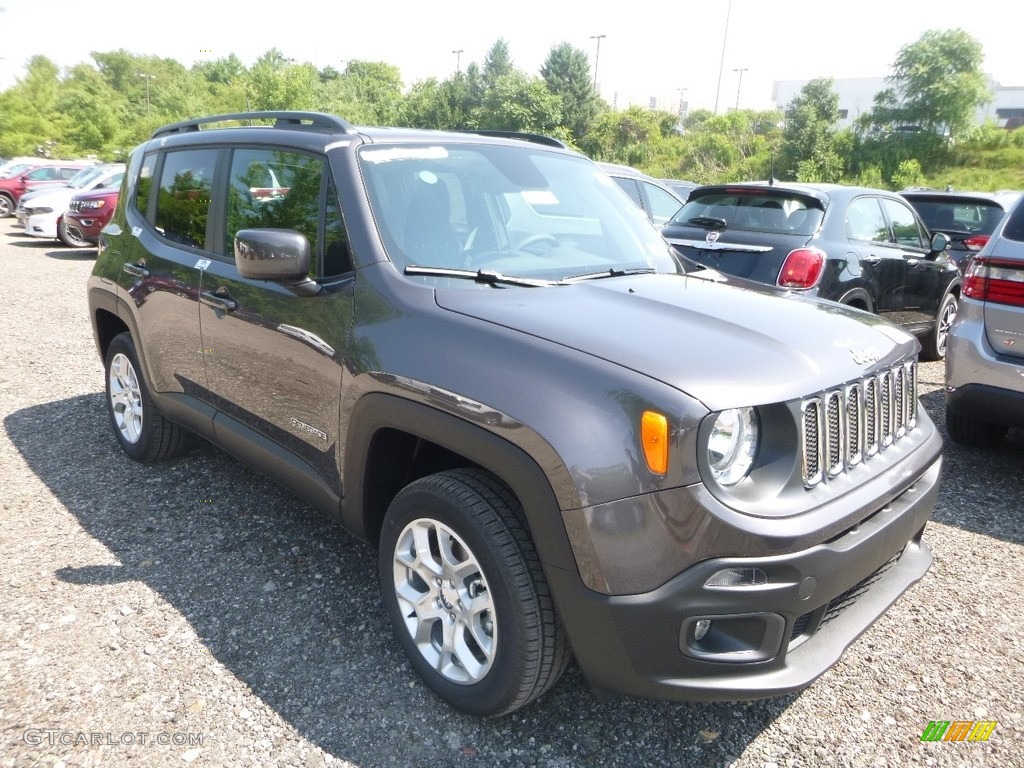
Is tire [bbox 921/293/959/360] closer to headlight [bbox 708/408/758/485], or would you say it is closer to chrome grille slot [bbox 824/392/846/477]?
chrome grille slot [bbox 824/392/846/477]

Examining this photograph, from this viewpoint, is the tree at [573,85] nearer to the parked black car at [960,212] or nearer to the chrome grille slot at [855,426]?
the parked black car at [960,212]

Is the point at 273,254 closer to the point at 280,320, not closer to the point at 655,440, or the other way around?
the point at 280,320

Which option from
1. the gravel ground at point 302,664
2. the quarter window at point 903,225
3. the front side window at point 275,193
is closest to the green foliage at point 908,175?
the quarter window at point 903,225

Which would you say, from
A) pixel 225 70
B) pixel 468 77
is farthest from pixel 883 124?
pixel 225 70

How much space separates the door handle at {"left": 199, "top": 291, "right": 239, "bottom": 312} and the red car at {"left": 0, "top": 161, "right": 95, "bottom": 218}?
2052 centimetres

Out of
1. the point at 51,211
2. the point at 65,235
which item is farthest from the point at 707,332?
the point at 51,211

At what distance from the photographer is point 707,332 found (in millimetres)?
2387

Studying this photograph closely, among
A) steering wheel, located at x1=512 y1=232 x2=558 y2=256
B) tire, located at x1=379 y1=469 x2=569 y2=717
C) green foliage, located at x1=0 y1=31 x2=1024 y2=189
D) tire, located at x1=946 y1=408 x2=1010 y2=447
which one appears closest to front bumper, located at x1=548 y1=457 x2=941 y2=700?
tire, located at x1=379 y1=469 x2=569 y2=717

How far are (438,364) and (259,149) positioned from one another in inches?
64.4

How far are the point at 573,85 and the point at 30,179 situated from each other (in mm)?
58024

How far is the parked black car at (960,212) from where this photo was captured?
8.88 meters

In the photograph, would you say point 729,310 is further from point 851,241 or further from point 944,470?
point 851,241

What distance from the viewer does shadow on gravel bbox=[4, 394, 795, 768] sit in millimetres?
2451

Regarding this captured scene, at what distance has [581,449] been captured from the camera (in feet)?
6.66
